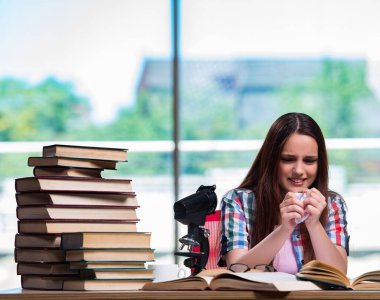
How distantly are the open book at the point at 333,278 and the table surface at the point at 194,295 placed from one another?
53mm

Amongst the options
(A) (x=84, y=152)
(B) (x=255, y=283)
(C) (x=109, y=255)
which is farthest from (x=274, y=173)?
(B) (x=255, y=283)

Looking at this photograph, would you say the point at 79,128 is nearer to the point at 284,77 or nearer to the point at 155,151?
the point at 155,151

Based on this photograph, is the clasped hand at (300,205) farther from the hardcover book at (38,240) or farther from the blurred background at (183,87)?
the blurred background at (183,87)

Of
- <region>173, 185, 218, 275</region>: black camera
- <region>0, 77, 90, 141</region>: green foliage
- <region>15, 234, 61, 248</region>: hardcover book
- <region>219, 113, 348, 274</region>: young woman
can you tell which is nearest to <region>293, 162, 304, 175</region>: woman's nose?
<region>219, 113, 348, 274</region>: young woman

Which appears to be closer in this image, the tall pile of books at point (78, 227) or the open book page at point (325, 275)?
the open book page at point (325, 275)

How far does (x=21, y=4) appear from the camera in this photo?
500cm

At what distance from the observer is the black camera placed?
2.28m

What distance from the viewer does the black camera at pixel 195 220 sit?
89.6 inches

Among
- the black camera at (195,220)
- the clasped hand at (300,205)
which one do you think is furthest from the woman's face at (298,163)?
the black camera at (195,220)

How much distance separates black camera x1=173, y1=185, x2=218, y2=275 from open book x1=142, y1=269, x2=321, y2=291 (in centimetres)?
33

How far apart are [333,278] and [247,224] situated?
98 cm

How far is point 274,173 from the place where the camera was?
9.22ft

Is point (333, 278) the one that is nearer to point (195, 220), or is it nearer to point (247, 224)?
point (195, 220)

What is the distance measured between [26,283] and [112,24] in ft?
9.74
